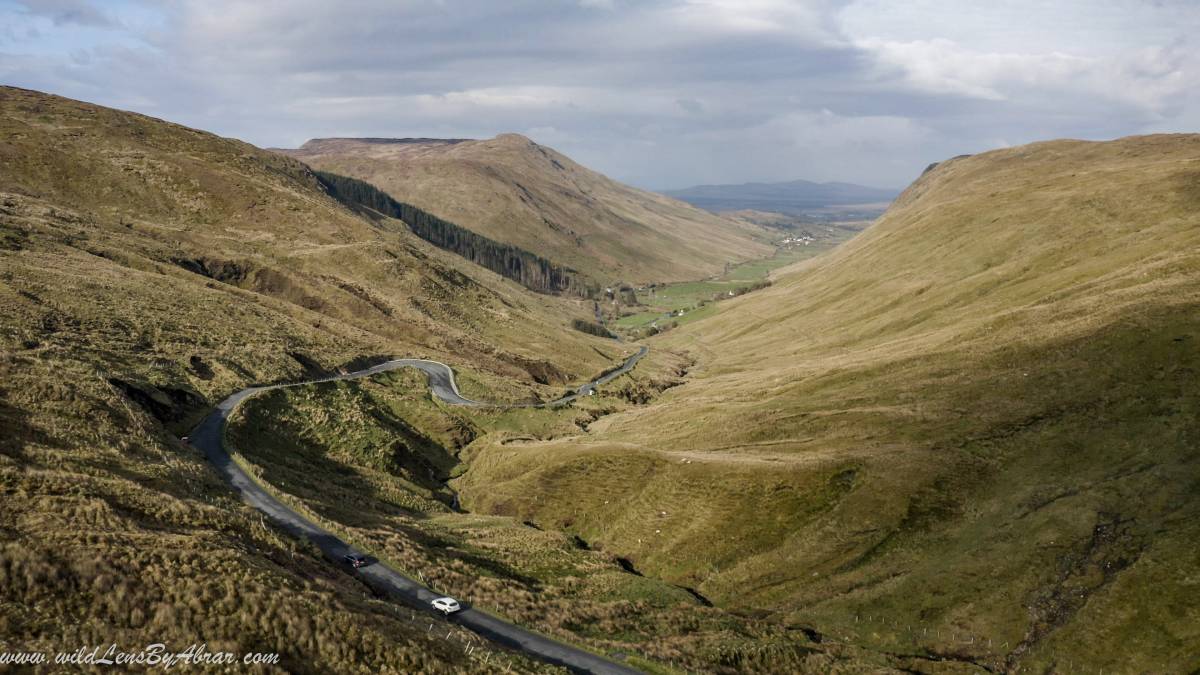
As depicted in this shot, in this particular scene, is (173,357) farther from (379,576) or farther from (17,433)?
(379,576)

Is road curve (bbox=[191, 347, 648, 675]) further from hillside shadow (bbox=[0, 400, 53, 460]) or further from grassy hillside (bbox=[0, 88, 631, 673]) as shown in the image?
hillside shadow (bbox=[0, 400, 53, 460])

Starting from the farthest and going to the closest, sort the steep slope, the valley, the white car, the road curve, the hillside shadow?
the steep slope < the white car < the hillside shadow < the road curve < the valley

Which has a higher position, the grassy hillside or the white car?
the grassy hillside

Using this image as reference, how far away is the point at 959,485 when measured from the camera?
5691 centimetres

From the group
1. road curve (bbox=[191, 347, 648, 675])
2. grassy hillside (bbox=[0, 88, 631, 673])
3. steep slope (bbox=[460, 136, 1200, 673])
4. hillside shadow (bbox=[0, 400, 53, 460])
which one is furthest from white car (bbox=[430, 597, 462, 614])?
steep slope (bbox=[460, 136, 1200, 673])

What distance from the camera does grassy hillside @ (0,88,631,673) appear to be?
2414 centimetres

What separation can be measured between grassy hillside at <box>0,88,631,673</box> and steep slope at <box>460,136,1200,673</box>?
31.2 meters

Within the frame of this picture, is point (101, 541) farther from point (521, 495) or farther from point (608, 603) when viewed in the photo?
point (521, 495)

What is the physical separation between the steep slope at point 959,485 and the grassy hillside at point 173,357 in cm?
3116

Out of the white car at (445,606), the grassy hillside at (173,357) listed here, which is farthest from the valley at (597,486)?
the white car at (445,606)

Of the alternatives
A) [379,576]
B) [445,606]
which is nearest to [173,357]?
[379,576]

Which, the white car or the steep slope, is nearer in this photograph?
the white car

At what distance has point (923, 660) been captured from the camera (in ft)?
135

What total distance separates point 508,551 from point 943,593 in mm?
32680
